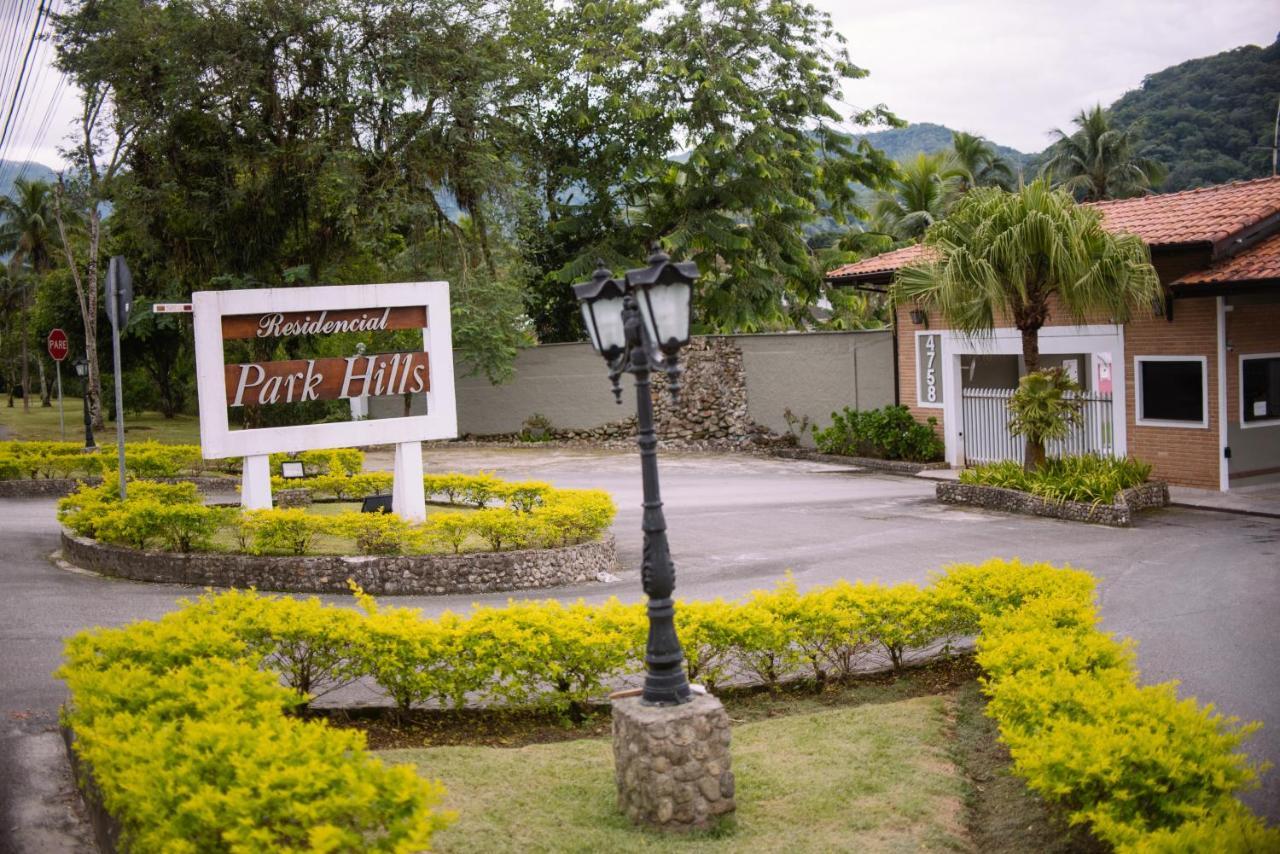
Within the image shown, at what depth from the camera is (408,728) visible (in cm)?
813

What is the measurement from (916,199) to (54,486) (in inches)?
1176

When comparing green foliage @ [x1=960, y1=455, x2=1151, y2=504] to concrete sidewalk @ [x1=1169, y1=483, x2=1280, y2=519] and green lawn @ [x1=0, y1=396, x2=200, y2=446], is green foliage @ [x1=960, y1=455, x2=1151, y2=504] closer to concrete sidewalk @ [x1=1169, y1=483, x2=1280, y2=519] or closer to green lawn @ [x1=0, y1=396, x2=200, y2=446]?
concrete sidewalk @ [x1=1169, y1=483, x2=1280, y2=519]

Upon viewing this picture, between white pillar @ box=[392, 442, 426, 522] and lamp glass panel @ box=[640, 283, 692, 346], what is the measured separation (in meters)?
9.52

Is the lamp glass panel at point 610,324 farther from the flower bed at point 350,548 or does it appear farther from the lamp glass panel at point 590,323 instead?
the flower bed at point 350,548

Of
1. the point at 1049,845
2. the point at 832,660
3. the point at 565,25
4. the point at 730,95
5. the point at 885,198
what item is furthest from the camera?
the point at 885,198

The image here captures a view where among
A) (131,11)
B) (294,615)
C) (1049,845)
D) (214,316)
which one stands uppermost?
(131,11)

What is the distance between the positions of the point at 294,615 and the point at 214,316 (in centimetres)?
670

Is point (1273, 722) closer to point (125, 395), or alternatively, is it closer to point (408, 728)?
point (408, 728)

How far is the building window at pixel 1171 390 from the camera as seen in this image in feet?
60.0

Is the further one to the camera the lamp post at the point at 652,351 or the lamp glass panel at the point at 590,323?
the lamp glass panel at the point at 590,323

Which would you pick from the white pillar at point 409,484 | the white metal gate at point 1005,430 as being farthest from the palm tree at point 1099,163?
the white pillar at point 409,484

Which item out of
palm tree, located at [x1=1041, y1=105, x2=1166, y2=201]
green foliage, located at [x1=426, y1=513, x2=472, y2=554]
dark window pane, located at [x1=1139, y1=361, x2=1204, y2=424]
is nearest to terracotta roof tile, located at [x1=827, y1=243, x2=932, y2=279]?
dark window pane, located at [x1=1139, y1=361, x2=1204, y2=424]

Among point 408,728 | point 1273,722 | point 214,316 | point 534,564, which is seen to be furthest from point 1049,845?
point 214,316

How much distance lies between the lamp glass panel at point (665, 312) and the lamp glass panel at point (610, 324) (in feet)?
0.88
